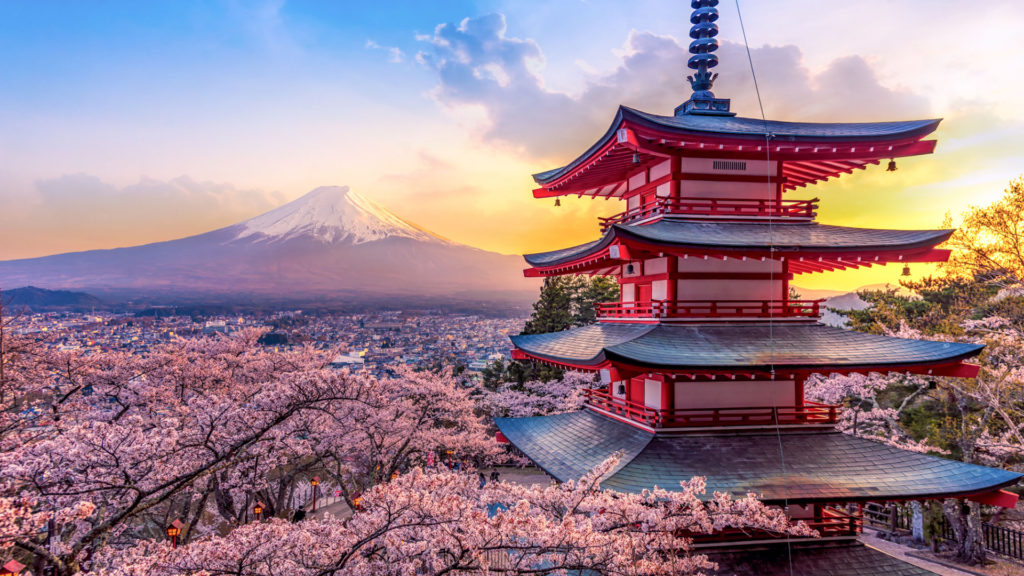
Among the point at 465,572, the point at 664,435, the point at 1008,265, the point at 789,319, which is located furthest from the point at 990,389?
the point at 465,572

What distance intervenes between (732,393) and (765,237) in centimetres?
282

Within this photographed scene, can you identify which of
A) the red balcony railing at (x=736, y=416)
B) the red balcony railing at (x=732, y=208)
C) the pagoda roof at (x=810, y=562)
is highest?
the red balcony railing at (x=732, y=208)

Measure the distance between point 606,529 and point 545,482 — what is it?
622 inches

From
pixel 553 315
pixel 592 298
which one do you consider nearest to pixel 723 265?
pixel 553 315

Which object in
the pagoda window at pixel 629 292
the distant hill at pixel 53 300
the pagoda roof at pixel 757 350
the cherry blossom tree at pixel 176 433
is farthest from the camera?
the distant hill at pixel 53 300

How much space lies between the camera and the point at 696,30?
1112 cm

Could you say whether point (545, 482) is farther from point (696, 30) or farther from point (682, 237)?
point (696, 30)

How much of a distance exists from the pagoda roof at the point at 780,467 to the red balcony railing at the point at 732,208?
4010 mm

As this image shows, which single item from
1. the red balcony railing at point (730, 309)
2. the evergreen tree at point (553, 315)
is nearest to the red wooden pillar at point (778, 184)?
the red balcony railing at point (730, 309)

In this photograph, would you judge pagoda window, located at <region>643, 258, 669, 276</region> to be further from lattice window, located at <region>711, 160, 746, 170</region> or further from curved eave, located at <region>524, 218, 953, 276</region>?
lattice window, located at <region>711, 160, 746, 170</region>

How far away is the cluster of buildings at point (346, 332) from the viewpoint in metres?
28.7

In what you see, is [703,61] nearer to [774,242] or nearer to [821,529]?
[774,242]

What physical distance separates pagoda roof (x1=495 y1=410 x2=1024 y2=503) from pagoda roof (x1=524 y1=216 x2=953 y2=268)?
3.15 meters

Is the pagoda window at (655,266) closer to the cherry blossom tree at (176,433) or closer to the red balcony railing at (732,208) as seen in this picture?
the red balcony railing at (732,208)
